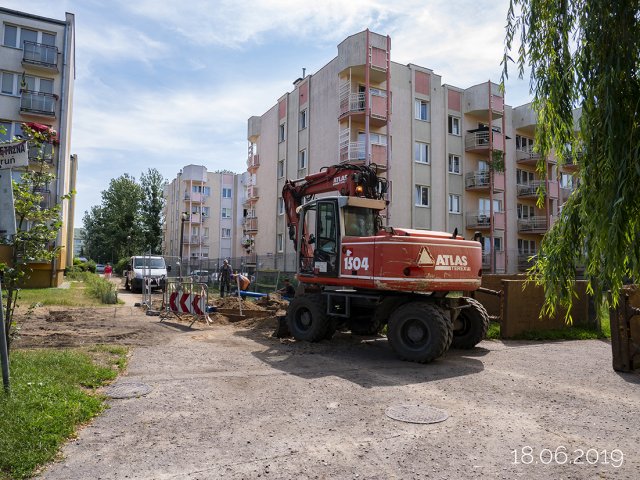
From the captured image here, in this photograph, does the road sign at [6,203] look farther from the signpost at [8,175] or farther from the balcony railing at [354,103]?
the balcony railing at [354,103]

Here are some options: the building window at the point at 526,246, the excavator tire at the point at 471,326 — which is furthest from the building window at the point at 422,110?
the excavator tire at the point at 471,326

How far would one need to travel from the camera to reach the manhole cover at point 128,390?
20.4 feet

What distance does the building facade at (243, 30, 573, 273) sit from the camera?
27094 mm

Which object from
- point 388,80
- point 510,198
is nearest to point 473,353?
point 388,80

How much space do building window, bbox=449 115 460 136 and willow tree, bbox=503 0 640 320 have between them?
1094 inches

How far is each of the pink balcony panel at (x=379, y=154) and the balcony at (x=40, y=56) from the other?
65.0 ft

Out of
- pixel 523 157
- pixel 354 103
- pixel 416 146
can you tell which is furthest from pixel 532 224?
pixel 354 103

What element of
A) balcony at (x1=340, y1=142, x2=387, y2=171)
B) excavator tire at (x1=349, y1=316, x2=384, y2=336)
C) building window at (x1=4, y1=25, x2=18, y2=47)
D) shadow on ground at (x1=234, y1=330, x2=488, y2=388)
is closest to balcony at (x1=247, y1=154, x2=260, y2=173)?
balcony at (x1=340, y1=142, x2=387, y2=171)

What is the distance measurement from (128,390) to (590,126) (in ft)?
20.3

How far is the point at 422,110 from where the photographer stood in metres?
30.0

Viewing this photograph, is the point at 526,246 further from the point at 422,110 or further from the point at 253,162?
the point at 253,162

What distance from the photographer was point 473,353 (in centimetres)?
976

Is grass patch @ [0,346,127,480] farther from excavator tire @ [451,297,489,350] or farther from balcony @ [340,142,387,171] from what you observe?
balcony @ [340,142,387,171]

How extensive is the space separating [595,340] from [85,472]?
11.6 m
